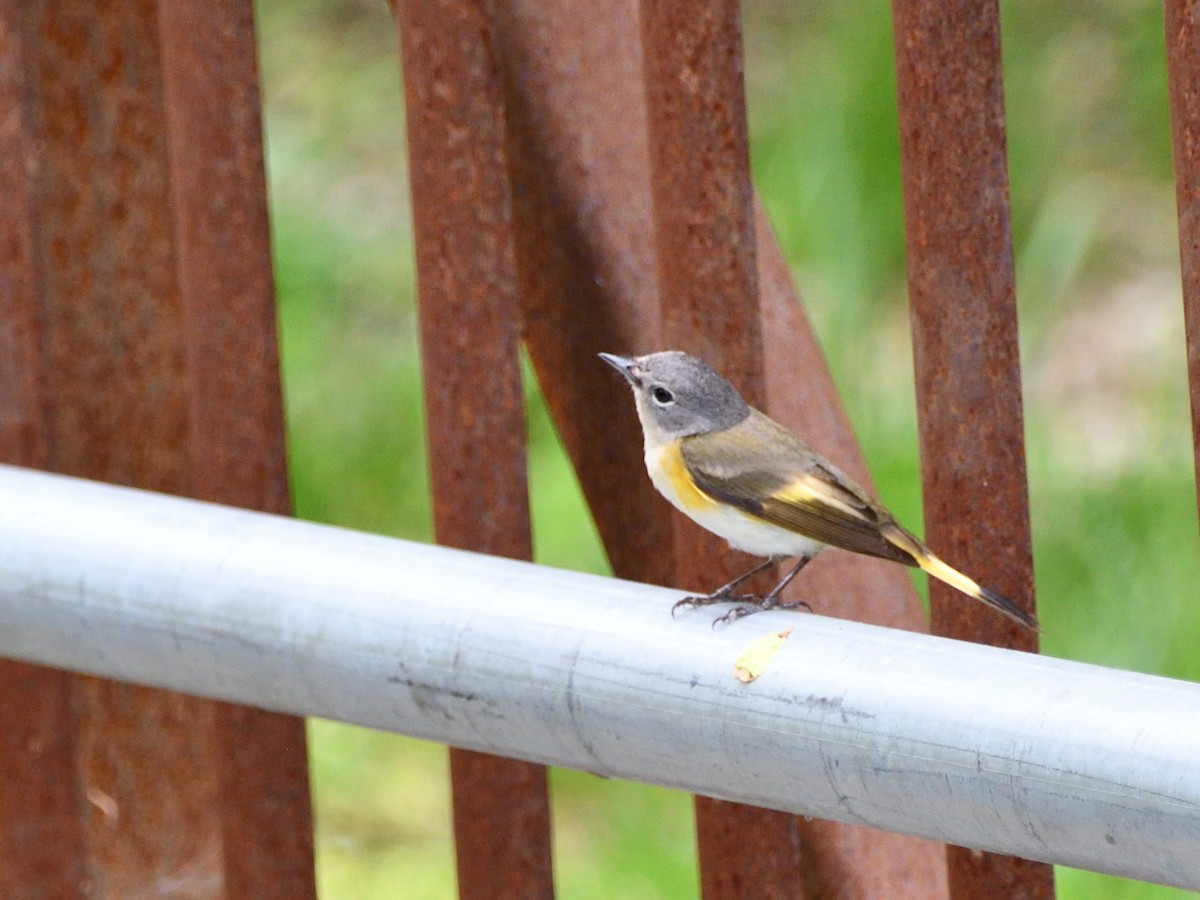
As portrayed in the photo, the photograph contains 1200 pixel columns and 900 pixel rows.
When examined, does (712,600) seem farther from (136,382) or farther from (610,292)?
(136,382)

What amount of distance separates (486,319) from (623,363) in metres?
0.22

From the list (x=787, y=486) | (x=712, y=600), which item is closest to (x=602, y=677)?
(x=712, y=600)

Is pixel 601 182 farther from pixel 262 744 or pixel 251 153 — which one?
pixel 262 744

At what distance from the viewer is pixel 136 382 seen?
247 cm

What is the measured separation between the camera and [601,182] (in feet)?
7.36

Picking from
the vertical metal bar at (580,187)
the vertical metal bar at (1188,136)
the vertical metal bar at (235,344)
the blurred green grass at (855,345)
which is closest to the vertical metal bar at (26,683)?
the vertical metal bar at (235,344)

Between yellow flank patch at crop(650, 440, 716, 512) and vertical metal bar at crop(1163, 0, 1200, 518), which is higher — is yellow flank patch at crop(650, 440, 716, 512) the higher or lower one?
the lower one

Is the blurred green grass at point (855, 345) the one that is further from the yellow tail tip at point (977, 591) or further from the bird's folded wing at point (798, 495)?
the yellow tail tip at point (977, 591)

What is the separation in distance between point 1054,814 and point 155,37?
174cm

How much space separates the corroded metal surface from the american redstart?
19.8 inches

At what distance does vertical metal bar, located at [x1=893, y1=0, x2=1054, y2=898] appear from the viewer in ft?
6.13

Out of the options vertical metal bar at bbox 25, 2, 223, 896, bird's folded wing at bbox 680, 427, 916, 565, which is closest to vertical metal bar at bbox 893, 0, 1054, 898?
bird's folded wing at bbox 680, 427, 916, 565

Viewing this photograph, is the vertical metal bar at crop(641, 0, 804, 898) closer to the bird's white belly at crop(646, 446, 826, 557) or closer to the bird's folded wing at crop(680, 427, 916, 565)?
the bird's white belly at crop(646, 446, 826, 557)

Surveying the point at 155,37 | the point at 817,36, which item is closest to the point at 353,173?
the point at 817,36
